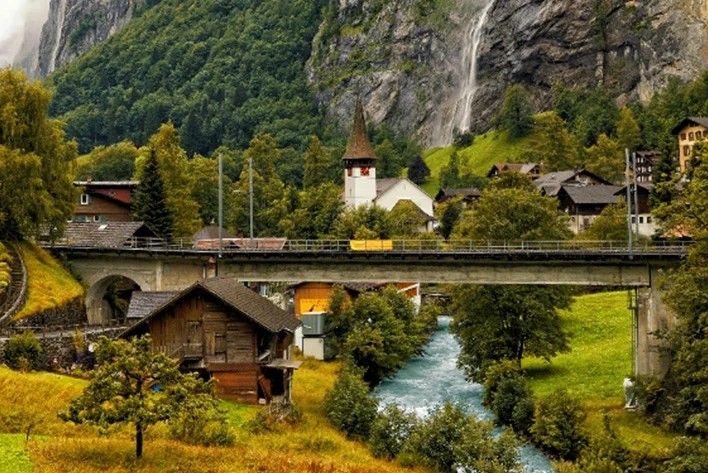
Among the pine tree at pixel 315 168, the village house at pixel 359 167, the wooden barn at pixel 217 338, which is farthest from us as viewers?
the pine tree at pixel 315 168

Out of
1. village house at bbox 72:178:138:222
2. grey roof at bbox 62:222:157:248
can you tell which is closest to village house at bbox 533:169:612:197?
village house at bbox 72:178:138:222

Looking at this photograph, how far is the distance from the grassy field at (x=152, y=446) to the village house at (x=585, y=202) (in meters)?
75.2

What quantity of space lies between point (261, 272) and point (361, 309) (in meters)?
8.49

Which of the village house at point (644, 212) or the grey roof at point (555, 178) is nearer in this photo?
the village house at point (644, 212)

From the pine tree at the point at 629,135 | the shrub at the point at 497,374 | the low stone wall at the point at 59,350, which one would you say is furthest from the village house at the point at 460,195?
the low stone wall at the point at 59,350

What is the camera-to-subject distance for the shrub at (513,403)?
48.0 metres

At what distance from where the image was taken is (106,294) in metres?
69.6

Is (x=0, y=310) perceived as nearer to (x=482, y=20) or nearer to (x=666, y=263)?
(x=666, y=263)

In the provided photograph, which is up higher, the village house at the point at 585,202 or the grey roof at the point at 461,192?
the grey roof at the point at 461,192

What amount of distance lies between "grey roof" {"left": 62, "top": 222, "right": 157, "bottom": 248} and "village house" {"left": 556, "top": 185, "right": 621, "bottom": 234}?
2415 inches

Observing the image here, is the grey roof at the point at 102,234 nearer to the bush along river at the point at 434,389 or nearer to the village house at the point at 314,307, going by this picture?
the village house at the point at 314,307

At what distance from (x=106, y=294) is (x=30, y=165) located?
13576 millimetres

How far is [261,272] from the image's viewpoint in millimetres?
58500

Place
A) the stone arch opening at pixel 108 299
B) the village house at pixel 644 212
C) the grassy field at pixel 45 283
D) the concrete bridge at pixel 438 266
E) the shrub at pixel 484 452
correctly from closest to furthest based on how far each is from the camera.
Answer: the shrub at pixel 484 452 < the concrete bridge at pixel 438 266 < the grassy field at pixel 45 283 < the stone arch opening at pixel 108 299 < the village house at pixel 644 212
